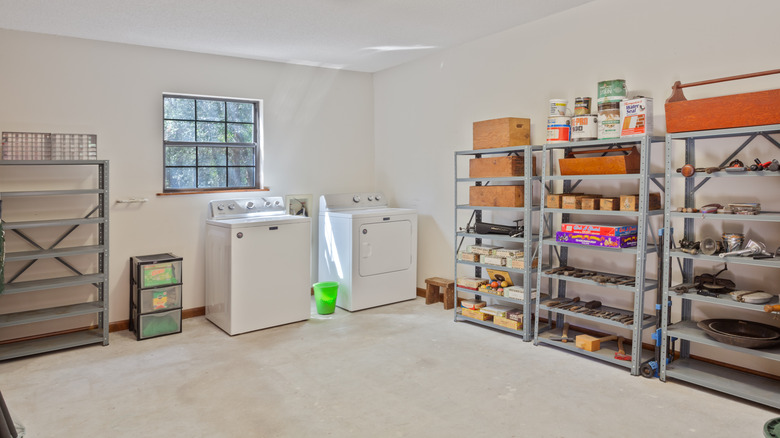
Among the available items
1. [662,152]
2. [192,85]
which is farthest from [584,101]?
[192,85]

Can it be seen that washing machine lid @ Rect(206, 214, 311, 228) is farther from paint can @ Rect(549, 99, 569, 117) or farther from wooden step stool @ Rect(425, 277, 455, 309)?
paint can @ Rect(549, 99, 569, 117)

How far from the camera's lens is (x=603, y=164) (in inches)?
136

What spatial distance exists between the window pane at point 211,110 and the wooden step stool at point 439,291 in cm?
265

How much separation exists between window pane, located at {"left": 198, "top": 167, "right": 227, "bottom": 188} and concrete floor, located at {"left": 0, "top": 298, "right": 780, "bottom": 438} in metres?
1.54

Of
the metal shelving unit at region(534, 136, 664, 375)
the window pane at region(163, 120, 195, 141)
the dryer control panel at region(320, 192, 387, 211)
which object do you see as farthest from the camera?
the dryer control panel at region(320, 192, 387, 211)

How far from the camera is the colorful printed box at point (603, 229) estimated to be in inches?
135

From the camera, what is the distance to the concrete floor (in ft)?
8.72

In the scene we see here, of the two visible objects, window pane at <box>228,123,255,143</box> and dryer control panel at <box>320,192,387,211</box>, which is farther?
dryer control panel at <box>320,192,387,211</box>

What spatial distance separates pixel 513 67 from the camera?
4445 mm

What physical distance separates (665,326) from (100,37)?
4.79 meters

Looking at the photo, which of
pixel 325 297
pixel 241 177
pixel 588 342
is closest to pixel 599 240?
pixel 588 342

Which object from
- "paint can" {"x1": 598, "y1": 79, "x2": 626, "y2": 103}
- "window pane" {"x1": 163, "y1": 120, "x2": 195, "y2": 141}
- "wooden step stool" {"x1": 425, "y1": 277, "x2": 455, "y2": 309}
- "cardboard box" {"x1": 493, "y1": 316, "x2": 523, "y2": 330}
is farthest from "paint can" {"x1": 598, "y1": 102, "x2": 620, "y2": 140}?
"window pane" {"x1": 163, "y1": 120, "x2": 195, "y2": 141}

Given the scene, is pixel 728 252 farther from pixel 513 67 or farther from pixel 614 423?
pixel 513 67

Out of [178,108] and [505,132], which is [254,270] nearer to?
[178,108]
